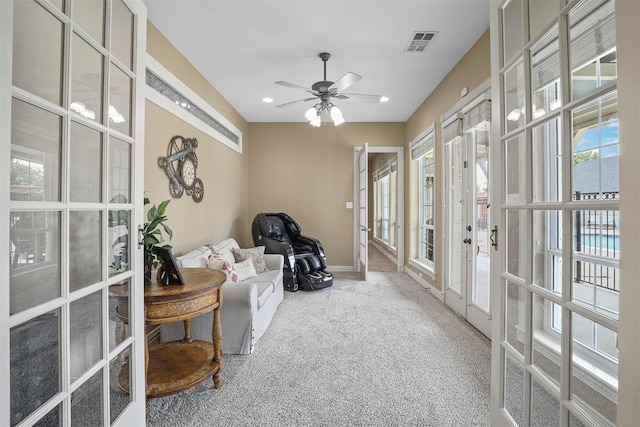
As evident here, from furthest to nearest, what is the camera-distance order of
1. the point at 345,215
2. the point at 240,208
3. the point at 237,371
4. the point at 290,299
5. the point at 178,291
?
1. the point at 345,215
2. the point at 240,208
3. the point at 290,299
4. the point at 237,371
5. the point at 178,291

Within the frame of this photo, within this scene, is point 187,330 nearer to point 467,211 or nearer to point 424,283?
point 467,211

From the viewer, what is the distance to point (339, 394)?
183cm

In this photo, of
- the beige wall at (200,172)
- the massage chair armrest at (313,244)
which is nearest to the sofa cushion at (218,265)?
the beige wall at (200,172)

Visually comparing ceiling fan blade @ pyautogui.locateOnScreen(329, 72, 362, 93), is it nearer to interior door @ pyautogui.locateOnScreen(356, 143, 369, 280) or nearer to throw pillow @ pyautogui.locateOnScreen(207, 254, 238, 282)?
interior door @ pyautogui.locateOnScreen(356, 143, 369, 280)

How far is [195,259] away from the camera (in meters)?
2.64

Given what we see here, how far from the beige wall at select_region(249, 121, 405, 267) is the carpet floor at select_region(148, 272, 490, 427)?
2.34 metres

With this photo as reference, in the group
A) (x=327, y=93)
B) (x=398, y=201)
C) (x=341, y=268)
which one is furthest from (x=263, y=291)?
(x=398, y=201)

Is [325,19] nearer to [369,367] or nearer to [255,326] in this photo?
[255,326]

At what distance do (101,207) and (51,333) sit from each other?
476 millimetres

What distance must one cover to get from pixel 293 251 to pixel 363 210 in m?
1.37

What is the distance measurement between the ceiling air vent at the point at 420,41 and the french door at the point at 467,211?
0.73 meters

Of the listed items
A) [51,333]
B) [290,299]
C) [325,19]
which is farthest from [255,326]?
[325,19]

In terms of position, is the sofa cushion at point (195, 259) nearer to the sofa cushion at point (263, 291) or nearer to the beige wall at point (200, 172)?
the beige wall at point (200, 172)

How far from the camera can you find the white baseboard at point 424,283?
12.3ft
